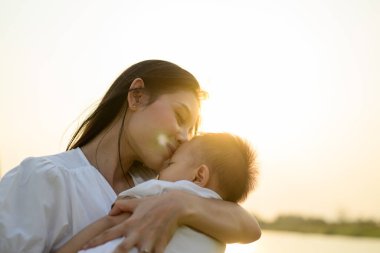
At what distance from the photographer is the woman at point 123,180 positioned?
1335 mm

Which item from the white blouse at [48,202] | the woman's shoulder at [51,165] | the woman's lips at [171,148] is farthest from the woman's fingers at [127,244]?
the woman's lips at [171,148]

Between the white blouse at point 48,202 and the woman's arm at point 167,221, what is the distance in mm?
210

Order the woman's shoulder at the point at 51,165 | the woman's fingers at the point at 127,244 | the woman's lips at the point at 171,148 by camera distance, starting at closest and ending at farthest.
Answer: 1. the woman's fingers at the point at 127,244
2. the woman's shoulder at the point at 51,165
3. the woman's lips at the point at 171,148

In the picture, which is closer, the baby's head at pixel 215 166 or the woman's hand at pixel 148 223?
the woman's hand at pixel 148 223

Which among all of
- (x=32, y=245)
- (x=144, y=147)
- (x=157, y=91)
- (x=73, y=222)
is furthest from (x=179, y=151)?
(x=32, y=245)

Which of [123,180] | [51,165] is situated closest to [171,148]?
[123,180]

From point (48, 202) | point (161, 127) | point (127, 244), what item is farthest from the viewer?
point (161, 127)

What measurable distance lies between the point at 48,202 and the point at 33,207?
0.05 metres

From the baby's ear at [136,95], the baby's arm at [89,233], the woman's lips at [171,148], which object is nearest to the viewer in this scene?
the baby's arm at [89,233]

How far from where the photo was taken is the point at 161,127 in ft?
5.78

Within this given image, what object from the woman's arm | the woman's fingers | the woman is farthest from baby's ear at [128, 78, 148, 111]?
the woman's fingers

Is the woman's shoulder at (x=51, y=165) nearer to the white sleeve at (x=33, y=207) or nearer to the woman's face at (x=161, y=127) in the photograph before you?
the white sleeve at (x=33, y=207)

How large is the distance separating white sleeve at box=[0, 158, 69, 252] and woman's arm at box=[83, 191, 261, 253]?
0.21 meters

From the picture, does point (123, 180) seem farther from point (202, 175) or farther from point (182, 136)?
point (202, 175)
